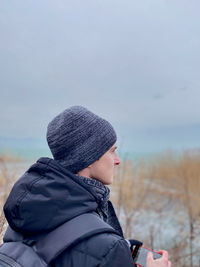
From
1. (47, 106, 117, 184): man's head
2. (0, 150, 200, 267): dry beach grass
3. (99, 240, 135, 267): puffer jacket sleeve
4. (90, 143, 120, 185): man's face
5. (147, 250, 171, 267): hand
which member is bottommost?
(0, 150, 200, 267): dry beach grass

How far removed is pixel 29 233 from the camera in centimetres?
107

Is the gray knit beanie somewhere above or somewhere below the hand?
above

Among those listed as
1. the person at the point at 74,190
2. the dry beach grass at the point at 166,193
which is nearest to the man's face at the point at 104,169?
the person at the point at 74,190

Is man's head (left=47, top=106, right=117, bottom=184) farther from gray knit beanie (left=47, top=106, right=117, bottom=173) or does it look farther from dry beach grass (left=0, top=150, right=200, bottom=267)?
dry beach grass (left=0, top=150, right=200, bottom=267)

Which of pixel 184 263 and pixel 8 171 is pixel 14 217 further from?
pixel 184 263

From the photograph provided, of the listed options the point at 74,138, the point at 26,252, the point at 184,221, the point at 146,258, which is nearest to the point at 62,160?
the point at 74,138

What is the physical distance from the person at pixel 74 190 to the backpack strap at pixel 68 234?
19mm

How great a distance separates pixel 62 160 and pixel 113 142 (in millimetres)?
262

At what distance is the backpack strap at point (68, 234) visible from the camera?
0.95 m

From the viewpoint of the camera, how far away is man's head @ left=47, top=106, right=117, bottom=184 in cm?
124

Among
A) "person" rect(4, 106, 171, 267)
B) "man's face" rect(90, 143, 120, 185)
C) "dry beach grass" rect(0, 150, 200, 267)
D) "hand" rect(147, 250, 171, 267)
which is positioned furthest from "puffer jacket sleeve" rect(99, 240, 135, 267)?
"dry beach grass" rect(0, 150, 200, 267)

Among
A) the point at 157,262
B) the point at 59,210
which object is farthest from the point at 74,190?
the point at 157,262

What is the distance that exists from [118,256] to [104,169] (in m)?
0.41

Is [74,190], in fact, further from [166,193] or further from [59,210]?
[166,193]
